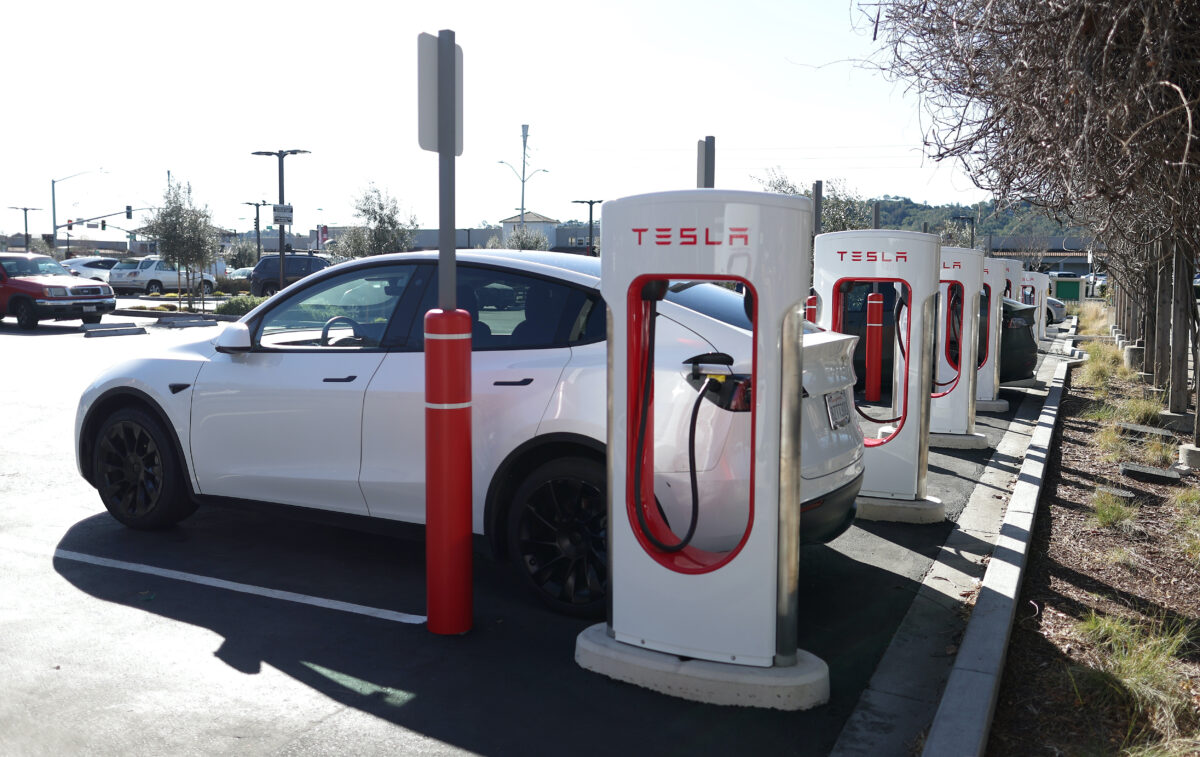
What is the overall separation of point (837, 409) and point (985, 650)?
130 cm

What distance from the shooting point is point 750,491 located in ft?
13.2

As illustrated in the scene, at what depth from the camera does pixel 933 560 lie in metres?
5.96

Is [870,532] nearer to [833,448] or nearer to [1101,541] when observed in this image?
[1101,541]

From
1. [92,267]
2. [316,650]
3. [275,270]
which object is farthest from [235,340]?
[92,267]

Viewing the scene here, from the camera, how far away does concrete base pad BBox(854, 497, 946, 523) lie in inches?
267

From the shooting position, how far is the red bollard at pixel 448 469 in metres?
4.41

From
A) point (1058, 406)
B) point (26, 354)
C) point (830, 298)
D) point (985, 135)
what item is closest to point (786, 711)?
point (985, 135)

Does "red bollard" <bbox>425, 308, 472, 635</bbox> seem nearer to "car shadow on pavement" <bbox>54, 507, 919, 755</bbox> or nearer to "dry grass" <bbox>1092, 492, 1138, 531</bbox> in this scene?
"car shadow on pavement" <bbox>54, 507, 919, 755</bbox>

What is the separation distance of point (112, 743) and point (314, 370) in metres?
2.32

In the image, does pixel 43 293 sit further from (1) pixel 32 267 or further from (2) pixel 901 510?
(2) pixel 901 510

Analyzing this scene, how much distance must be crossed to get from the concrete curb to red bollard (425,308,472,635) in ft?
6.94

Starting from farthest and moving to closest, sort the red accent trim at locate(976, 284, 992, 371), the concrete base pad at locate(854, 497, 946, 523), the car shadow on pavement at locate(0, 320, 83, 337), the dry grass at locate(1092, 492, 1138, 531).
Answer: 1. the car shadow on pavement at locate(0, 320, 83, 337)
2. the red accent trim at locate(976, 284, 992, 371)
3. the concrete base pad at locate(854, 497, 946, 523)
4. the dry grass at locate(1092, 492, 1138, 531)

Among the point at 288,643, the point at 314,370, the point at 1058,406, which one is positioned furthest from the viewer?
the point at 1058,406

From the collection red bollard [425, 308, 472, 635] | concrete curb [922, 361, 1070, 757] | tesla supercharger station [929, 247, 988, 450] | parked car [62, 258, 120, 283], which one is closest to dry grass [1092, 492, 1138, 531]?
concrete curb [922, 361, 1070, 757]
